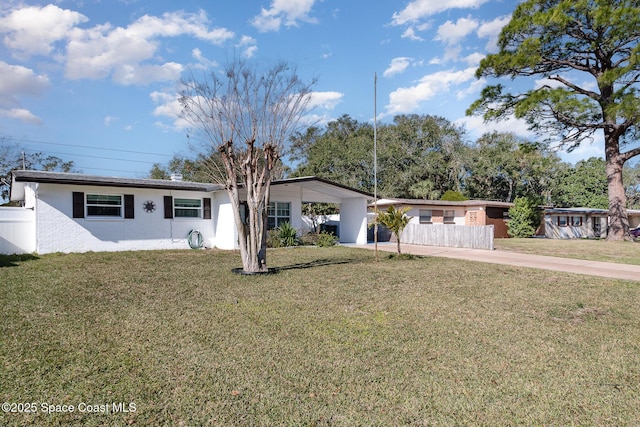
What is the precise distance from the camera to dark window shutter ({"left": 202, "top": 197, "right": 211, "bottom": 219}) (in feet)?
52.2

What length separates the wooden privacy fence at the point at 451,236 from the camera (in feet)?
52.5

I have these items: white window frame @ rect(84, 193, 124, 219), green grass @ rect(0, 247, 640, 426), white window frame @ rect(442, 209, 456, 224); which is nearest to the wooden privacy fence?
white window frame @ rect(442, 209, 456, 224)

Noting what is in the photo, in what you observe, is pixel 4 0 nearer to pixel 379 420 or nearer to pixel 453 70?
pixel 379 420

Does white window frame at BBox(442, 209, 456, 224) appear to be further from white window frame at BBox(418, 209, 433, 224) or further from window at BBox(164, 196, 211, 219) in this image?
window at BBox(164, 196, 211, 219)

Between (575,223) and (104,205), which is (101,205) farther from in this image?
(575,223)

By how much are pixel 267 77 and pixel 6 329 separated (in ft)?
25.2

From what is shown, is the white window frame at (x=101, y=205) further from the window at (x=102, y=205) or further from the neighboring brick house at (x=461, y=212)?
the neighboring brick house at (x=461, y=212)

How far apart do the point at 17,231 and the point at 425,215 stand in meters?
20.9

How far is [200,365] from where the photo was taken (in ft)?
11.4

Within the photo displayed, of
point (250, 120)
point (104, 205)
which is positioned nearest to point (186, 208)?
point (104, 205)

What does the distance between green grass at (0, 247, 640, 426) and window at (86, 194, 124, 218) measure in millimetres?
6478

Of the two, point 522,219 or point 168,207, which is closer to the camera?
point 168,207

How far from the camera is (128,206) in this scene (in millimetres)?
14031

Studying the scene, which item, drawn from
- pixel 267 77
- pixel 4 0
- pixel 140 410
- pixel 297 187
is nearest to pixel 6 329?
pixel 140 410
